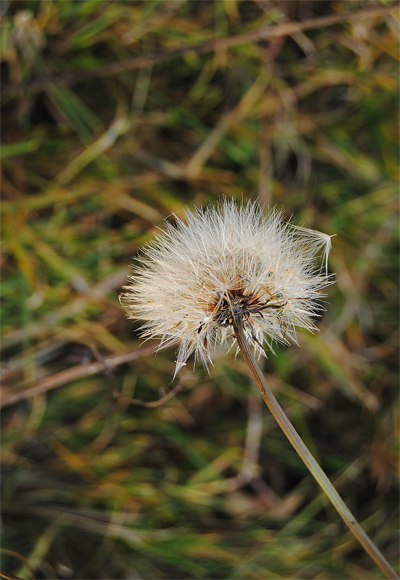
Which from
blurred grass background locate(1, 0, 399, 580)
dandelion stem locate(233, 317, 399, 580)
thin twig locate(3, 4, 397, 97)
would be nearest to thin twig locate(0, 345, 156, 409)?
blurred grass background locate(1, 0, 399, 580)

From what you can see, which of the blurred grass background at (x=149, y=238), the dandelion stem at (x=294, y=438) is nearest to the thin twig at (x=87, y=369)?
the blurred grass background at (x=149, y=238)

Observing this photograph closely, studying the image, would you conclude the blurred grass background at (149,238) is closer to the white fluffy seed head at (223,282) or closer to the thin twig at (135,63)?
the thin twig at (135,63)

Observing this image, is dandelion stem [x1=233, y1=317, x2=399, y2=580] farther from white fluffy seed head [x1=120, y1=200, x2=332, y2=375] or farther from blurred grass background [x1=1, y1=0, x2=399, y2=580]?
blurred grass background [x1=1, y1=0, x2=399, y2=580]

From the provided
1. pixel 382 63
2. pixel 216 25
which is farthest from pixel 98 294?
pixel 382 63

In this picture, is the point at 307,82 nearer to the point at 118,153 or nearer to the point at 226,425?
the point at 118,153

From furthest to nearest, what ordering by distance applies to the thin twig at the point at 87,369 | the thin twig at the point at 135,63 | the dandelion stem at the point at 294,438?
the thin twig at the point at 135,63, the thin twig at the point at 87,369, the dandelion stem at the point at 294,438

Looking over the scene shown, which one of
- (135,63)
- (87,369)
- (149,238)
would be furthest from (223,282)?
(135,63)
